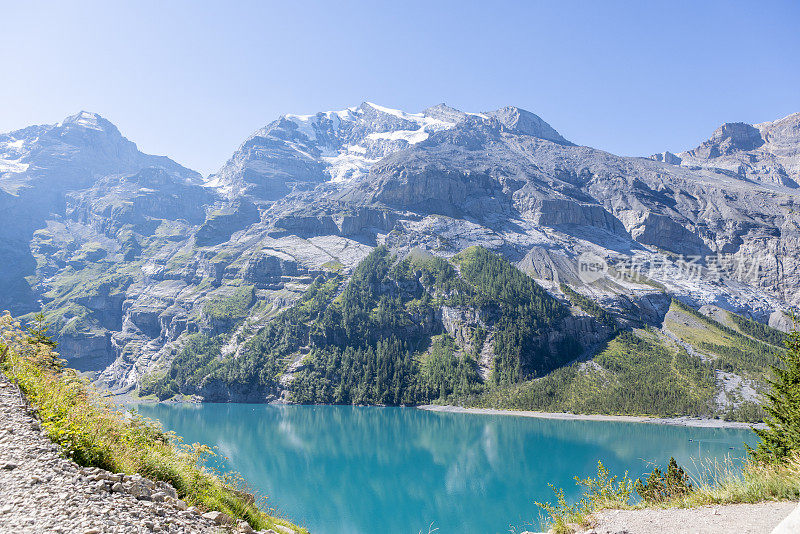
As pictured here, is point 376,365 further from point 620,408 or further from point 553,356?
point 620,408

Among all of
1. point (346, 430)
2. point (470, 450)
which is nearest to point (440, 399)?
point (346, 430)

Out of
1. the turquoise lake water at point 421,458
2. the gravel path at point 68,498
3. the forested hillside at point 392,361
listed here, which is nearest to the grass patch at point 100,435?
the gravel path at point 68,498

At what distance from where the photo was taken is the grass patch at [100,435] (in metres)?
8.70

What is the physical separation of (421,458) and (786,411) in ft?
236

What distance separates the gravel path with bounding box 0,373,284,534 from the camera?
6355 millimetres

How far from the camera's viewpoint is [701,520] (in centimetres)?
928

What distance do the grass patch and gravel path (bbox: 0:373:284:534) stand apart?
1.58ft

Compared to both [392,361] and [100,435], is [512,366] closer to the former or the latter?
[392,361]

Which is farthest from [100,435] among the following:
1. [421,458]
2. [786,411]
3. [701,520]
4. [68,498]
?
[421,458]

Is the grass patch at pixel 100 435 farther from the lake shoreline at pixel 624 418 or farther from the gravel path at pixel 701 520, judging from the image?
the lake shoreline at pixel 624 418

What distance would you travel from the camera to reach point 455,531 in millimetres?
49156

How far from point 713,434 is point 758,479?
439 feet

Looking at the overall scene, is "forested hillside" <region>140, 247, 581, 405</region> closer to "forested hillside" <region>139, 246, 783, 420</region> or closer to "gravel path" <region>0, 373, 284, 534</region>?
→ "forested hillside" <region>139, 246, 783, 420</region>

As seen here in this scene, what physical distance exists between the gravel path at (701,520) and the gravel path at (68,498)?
8.42 m
